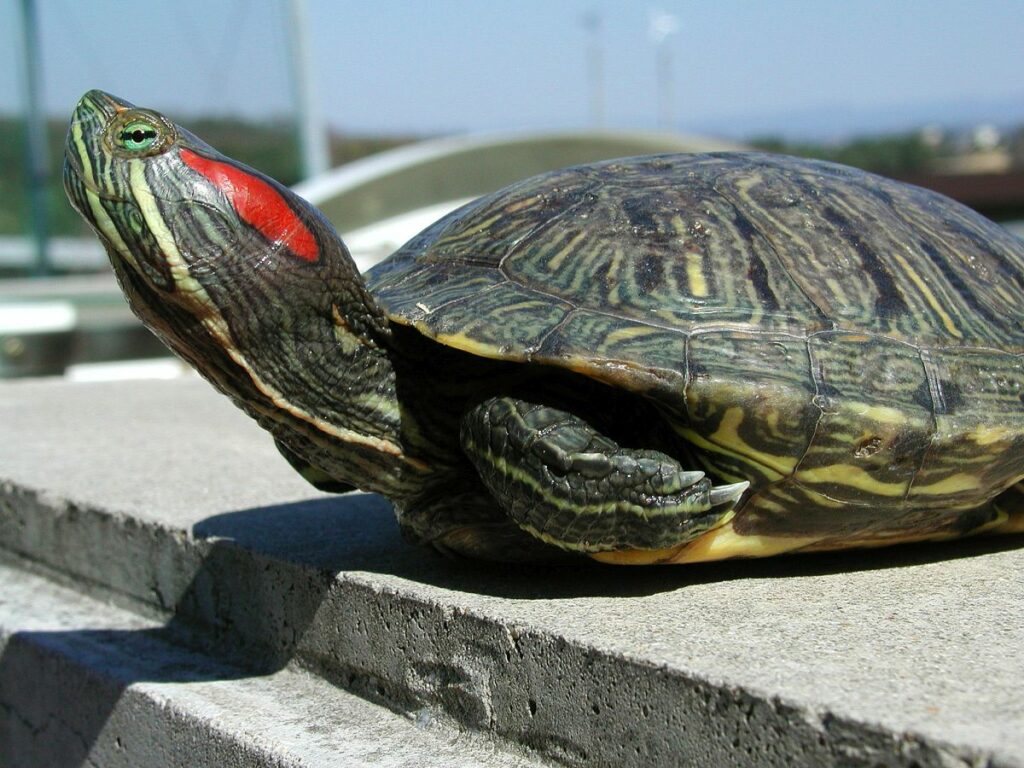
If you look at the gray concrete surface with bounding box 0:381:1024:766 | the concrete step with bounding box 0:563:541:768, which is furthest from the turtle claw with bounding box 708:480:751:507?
the concrete step with bounding box 0:563:541:768

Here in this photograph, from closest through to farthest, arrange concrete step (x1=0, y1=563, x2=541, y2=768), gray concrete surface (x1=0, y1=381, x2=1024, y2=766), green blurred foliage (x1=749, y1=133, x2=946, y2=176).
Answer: gray concrete surface (x1=0, y1=381, x2=1024, y2=766) < concrete step (x1=0, y1=563, x2=541, y2=768) < green blurred foliage (x1=749, y1=133, x2=946, y2=176)

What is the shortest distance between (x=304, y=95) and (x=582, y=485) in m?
10.9

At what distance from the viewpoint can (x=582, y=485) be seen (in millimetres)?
2293

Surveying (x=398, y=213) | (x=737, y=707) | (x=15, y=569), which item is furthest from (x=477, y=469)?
(x=398, y=213)

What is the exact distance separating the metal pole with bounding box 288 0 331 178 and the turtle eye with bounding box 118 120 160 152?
10474 mm

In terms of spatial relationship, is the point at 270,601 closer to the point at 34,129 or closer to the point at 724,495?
the point at 724,495

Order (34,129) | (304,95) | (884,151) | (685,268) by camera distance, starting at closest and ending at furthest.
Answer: (685,268) < (34,129) < (304,95) < (884,151)

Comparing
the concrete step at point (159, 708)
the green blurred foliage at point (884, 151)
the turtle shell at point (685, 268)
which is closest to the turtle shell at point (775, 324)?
the turtle shell at point (685, 268)

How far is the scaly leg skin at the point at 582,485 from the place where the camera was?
7.52ft

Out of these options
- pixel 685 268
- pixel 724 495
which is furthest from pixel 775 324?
pixel 724 495

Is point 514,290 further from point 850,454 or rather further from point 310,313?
point 850,454

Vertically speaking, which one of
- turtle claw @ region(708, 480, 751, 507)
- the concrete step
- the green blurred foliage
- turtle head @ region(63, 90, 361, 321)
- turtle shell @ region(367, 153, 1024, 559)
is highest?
turtle head @ region(63, 90, 361, 321)

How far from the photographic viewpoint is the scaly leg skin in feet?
7.52

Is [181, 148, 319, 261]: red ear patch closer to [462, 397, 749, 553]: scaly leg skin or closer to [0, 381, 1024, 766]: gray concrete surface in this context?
[462, 397, 749, 553]: scaly leg skin
